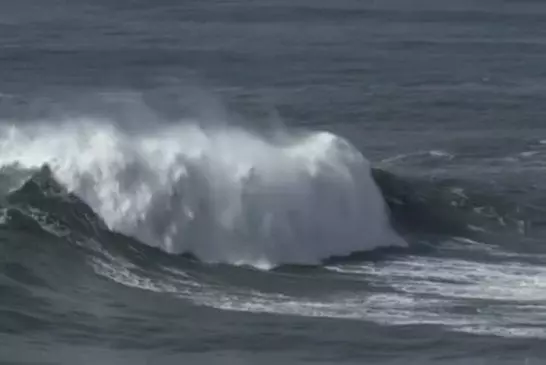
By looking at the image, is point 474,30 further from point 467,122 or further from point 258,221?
point 258,221

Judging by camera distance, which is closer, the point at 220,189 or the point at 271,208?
the point at 271,208

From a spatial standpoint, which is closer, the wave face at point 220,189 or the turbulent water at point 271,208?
the turbulent water at point 271,208

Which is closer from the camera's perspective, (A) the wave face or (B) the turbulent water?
(B) the turbulent water

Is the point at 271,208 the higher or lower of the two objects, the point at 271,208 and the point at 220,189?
the lower
